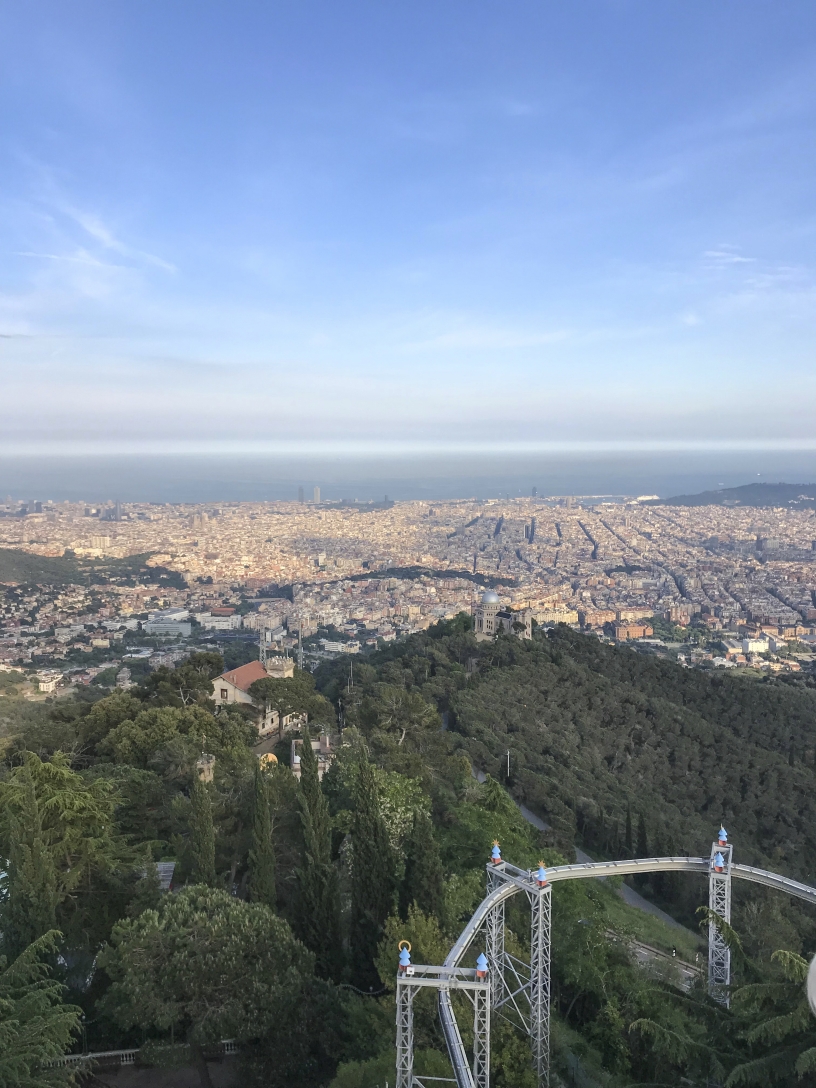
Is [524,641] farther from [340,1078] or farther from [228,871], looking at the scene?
[340,1078]

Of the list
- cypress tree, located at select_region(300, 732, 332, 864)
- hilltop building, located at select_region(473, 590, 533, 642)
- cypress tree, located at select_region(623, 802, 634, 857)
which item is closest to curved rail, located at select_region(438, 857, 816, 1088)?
cypress tree, located at select_region(300, 732, 332, 864)

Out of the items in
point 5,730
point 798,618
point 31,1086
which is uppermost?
point 31,1086

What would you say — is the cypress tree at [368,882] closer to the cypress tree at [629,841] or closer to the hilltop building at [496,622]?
the cypress tree at [629,841]

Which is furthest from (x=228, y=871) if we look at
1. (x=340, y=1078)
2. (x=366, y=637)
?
(x=366, y=637)

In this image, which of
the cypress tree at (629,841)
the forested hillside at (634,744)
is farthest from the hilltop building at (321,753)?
the cypress tree at (629,841)

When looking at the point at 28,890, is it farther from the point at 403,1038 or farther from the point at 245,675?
the point at 245,675

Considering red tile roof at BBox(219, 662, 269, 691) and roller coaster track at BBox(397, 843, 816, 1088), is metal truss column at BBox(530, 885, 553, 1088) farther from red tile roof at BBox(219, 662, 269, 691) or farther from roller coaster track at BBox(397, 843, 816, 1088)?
red tile roof at BBox(219, 662, 269, 691)
